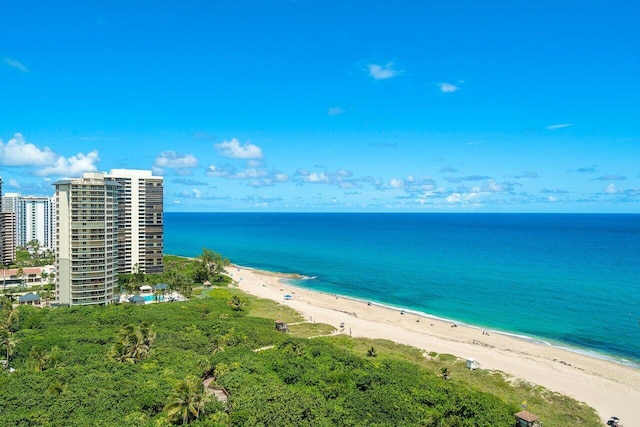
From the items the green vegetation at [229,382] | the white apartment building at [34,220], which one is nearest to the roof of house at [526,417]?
the green vegetation at [229,382]

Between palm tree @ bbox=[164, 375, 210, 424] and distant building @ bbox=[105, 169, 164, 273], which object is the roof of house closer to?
A: palm tree @ bbox=[164, 375, 210, 424]

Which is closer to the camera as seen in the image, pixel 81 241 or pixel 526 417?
pixel 526 417

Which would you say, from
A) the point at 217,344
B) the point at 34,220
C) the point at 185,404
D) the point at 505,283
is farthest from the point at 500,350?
the point at 34,220

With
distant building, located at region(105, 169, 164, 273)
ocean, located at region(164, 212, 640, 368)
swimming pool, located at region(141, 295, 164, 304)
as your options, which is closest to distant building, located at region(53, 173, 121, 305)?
swimming pool, located at region(141, 295, 164, 304)

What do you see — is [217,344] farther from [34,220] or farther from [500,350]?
[34,220]

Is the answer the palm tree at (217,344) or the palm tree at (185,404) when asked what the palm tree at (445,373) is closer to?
the palm tree at (217,344)
